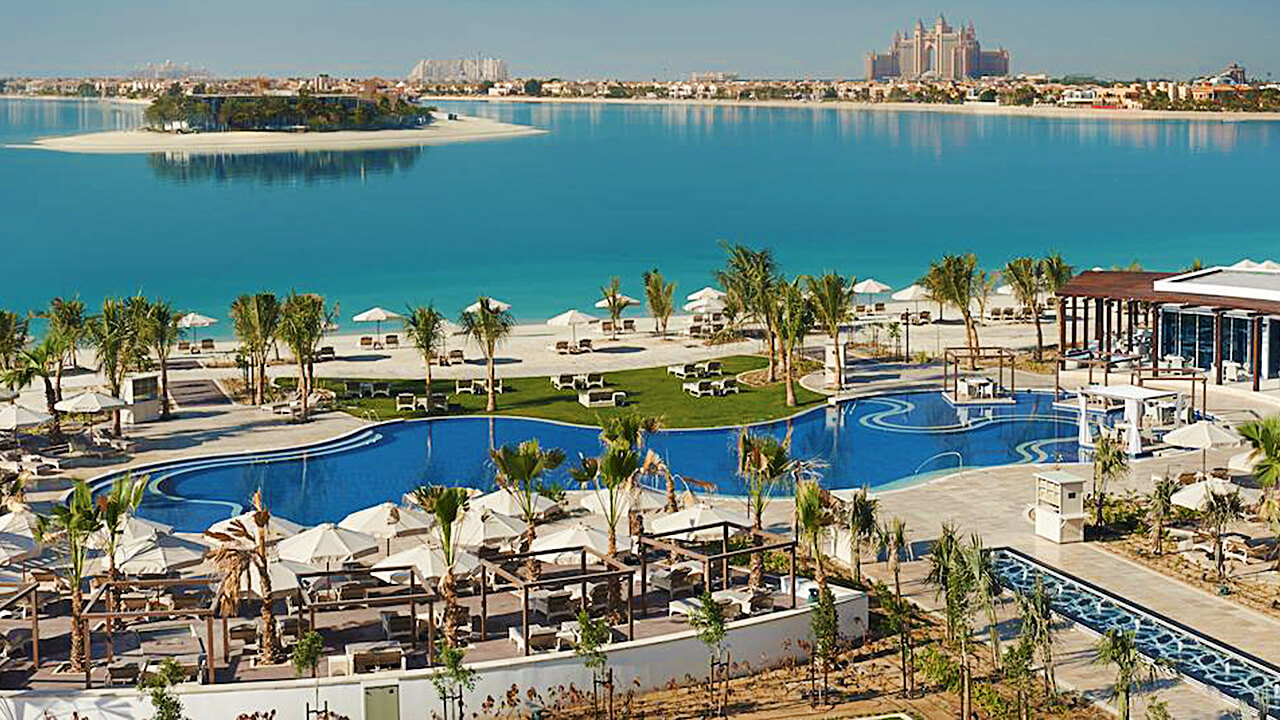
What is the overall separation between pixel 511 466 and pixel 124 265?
192ft

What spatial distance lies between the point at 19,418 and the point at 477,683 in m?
16.5

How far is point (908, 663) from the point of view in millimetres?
18969

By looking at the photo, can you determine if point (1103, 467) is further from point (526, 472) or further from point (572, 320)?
point (572, 320)

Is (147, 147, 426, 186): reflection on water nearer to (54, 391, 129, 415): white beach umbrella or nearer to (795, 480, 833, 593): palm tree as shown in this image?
(54, 391, 129, 415): white beach umbrella

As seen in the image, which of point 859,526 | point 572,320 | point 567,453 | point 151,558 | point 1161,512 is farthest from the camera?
point 572,320

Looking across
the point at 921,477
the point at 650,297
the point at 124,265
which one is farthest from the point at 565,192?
the point at 921,477

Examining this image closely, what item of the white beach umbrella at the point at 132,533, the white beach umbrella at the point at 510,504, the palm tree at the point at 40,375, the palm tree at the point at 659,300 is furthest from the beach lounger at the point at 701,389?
the white beach umbrella at the point at 132,533

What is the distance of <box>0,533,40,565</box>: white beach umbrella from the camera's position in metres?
21.5

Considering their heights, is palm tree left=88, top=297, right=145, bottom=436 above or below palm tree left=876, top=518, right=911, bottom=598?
above

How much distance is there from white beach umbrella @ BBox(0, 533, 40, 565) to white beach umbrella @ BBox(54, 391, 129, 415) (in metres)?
9.89

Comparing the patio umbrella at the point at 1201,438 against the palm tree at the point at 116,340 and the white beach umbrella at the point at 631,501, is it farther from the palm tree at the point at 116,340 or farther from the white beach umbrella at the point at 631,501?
the palm tree at the point at 116,340

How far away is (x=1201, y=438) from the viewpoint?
27.4 m

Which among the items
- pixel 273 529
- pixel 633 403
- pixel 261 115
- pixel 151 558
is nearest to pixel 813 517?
pixel 273 529

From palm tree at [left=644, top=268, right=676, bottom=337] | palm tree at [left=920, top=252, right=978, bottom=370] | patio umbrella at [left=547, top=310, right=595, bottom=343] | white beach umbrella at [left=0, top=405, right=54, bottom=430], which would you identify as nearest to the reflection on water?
palm tree at [left=644, top=268, right=676, bottom=337]
